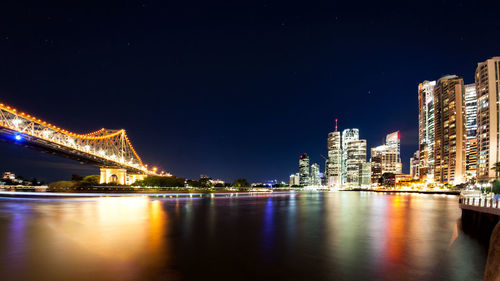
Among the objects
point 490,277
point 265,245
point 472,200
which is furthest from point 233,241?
point 472,200

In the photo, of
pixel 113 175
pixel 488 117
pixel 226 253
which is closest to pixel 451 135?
pixel 488 117

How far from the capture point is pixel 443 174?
606 ft

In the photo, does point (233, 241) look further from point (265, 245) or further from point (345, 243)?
point (345, 243)

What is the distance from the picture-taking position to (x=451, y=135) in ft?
595

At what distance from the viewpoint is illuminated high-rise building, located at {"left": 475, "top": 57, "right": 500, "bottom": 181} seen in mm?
131000

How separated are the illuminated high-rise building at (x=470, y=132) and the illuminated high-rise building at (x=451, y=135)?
2.56 meters

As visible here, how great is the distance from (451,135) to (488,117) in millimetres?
48274

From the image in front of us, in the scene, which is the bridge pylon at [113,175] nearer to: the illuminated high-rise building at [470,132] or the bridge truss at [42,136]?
the bridge truss at [42,136]

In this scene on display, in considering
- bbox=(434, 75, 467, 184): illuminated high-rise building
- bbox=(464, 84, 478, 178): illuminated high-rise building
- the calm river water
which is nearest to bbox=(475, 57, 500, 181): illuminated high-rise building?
bbox=(464, 84, 478, 178): illuminated high-rise building

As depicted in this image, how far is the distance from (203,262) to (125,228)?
27.8 ft

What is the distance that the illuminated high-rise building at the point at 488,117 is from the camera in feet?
430

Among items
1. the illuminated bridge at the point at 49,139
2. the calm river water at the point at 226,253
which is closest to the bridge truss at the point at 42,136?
the illuminated bridge at the point at 49,139

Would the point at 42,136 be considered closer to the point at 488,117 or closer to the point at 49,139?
the point at 49,139

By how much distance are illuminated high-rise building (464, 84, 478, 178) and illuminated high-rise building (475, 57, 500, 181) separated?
25.9 meters
